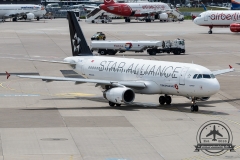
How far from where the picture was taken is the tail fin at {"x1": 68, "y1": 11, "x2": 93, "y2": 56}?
203 feet

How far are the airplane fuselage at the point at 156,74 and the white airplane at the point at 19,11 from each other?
12950cm

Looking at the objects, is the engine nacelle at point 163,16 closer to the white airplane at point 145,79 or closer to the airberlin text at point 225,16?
the airberlin text at point 225,16

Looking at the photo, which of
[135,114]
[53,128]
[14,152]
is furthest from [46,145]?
[135,114]

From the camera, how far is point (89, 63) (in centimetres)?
5928

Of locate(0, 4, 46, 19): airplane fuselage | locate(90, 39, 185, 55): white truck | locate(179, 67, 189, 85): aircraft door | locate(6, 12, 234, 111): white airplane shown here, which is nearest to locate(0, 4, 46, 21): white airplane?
locate(0, 4, 46, 19): airplane fuselage

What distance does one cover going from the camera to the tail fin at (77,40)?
61781mm

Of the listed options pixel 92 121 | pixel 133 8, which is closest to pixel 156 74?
pixel 92 121

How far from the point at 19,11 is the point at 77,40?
12951 cm

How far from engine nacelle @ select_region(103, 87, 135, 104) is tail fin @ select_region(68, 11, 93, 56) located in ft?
33.7

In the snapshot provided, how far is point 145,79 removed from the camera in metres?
53.8

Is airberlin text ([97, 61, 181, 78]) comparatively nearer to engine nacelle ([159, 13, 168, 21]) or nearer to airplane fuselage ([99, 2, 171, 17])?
airplane fuselage ([99, 2, 171, 17])

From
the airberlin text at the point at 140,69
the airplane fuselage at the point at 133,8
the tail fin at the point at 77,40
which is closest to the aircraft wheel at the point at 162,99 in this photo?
the airberlin text at the point at 140,69

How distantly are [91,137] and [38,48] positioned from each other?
67.6m

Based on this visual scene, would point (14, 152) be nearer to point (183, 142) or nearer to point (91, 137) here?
point (91, 137)
